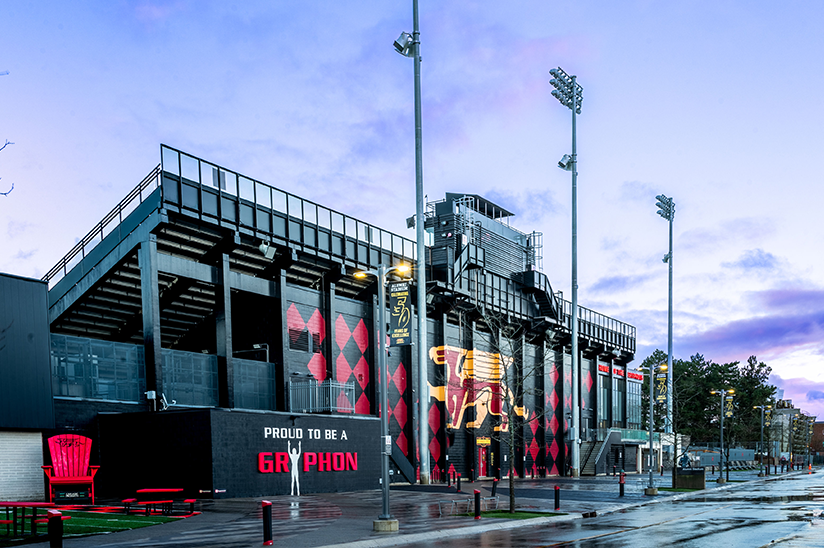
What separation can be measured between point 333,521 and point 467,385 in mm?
33955

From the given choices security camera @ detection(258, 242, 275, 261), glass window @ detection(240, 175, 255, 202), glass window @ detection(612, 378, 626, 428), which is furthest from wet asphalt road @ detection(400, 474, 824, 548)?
glass window @ detection(612, 378, 626, 428)

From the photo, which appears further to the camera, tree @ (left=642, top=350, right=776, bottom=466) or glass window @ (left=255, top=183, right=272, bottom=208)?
tree @ (left=642, top=350, right=776, bottom=466)

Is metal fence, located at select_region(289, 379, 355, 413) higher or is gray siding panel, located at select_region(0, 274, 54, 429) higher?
gray siding panel, located at select_region(0, 274, 54, 429)

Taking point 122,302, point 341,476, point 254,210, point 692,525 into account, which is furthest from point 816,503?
point 122,302

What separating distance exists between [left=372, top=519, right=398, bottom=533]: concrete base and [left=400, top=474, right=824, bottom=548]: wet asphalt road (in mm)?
1575

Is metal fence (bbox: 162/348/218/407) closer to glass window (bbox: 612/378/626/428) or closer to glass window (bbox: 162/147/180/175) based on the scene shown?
glass window (bbox: 162/147/180/175)

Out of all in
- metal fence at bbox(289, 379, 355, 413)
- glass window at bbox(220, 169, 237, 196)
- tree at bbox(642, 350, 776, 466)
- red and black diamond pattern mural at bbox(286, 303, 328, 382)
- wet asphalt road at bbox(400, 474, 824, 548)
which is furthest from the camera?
tree at bbox(642, 350, 776, 466)

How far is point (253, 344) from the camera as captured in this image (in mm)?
43312

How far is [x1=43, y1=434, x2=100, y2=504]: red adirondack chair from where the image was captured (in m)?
30.3

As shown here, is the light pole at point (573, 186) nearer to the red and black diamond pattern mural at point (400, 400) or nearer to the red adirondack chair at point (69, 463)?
the red and black diamond pattern mural at point (400, 400)

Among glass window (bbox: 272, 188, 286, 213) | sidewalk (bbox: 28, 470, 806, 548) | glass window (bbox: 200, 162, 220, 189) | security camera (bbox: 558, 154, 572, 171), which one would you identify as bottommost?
sidewalk (bbox: 28, 470, 806, 548)

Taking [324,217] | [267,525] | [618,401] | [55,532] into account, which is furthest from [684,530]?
[618,401]

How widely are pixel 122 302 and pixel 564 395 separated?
146 ft

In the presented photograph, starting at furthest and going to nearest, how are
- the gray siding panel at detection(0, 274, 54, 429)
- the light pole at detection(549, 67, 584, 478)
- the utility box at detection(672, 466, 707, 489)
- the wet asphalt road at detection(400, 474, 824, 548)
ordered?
the light pole at detection(549, 67, 584, 478) → the utility box at detection(672, 466, 707, 489) → the gray siding panel at detection(0, 274, 54, 429) → the wet asphalt road at detection(400, 474, 824, 548)
